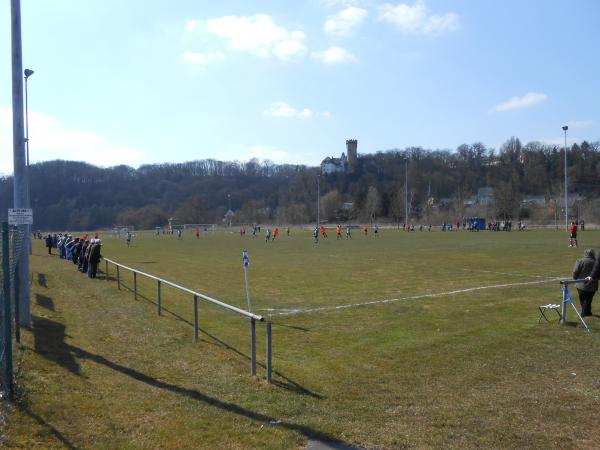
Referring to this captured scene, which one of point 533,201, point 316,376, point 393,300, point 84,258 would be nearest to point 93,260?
point 84,258

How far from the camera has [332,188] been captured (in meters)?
176

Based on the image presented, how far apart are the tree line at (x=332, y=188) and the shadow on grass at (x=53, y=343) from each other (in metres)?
104

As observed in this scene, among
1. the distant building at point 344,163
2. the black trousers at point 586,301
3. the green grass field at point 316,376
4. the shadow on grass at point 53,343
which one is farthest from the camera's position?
the distant building at point 344,163

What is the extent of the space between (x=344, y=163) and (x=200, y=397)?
188m

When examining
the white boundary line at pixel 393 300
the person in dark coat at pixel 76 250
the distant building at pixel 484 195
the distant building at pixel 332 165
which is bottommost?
the white boundary line at pixel 393 300

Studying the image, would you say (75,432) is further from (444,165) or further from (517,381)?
(444,165)

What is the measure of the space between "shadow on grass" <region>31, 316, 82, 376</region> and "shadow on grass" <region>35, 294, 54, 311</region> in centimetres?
224

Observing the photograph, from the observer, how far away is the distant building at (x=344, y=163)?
185875mm

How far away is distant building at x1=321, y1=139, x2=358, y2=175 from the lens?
185875 millimetres

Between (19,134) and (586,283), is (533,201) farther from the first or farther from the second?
(19,134)

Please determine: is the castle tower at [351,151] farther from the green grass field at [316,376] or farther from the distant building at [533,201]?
the green grass field at [316,376]

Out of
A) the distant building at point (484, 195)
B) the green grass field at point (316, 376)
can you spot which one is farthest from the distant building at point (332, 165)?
the green grass field at point (316, 376)

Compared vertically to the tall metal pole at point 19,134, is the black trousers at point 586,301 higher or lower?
lower

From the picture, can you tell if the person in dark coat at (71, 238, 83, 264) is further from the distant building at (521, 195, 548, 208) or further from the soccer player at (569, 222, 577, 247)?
the distant building at (521, 195, 548, 208)
